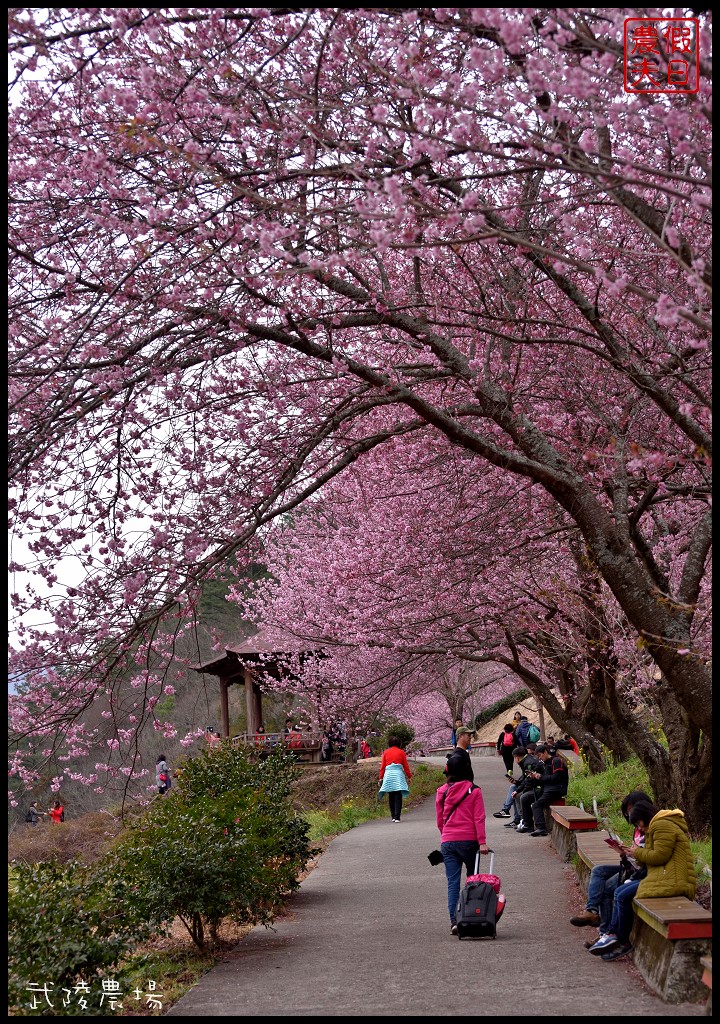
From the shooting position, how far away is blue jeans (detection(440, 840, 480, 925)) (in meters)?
8.57

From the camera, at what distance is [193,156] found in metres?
5.83

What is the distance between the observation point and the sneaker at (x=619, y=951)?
708 cm

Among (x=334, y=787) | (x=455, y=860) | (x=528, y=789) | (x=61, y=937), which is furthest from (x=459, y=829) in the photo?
(x=334, y=787)

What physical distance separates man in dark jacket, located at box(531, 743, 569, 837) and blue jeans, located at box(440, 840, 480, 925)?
224 inches

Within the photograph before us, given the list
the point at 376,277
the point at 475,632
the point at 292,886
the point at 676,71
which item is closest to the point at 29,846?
the point at 475,632

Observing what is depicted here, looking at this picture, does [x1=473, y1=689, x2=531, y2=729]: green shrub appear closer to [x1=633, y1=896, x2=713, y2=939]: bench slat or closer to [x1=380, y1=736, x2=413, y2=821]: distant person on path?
[x1=380, y1=736, x2=413, y2=821]: distant person on path

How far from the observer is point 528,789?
15633 mm

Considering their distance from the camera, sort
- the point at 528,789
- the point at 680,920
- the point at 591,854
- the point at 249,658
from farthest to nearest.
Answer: the point at 249,658 < the point at 528,789 < the point at 591,854 < the point at 680,920

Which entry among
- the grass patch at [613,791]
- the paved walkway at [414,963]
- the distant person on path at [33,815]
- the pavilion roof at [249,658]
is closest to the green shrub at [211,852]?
the paved walkway at [414,963]

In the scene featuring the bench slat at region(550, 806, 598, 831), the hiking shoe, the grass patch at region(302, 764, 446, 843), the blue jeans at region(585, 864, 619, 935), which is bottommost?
the grass patch at region(302, 764, 446, 843)

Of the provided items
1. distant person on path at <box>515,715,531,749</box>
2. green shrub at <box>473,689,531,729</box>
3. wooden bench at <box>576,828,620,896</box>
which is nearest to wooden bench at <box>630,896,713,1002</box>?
wooden bench at <box>576,828,620,896</box>

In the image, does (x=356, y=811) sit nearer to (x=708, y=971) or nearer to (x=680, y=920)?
(x=680, y=920)

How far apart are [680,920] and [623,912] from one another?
1.44m

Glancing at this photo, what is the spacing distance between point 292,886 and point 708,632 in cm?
475
